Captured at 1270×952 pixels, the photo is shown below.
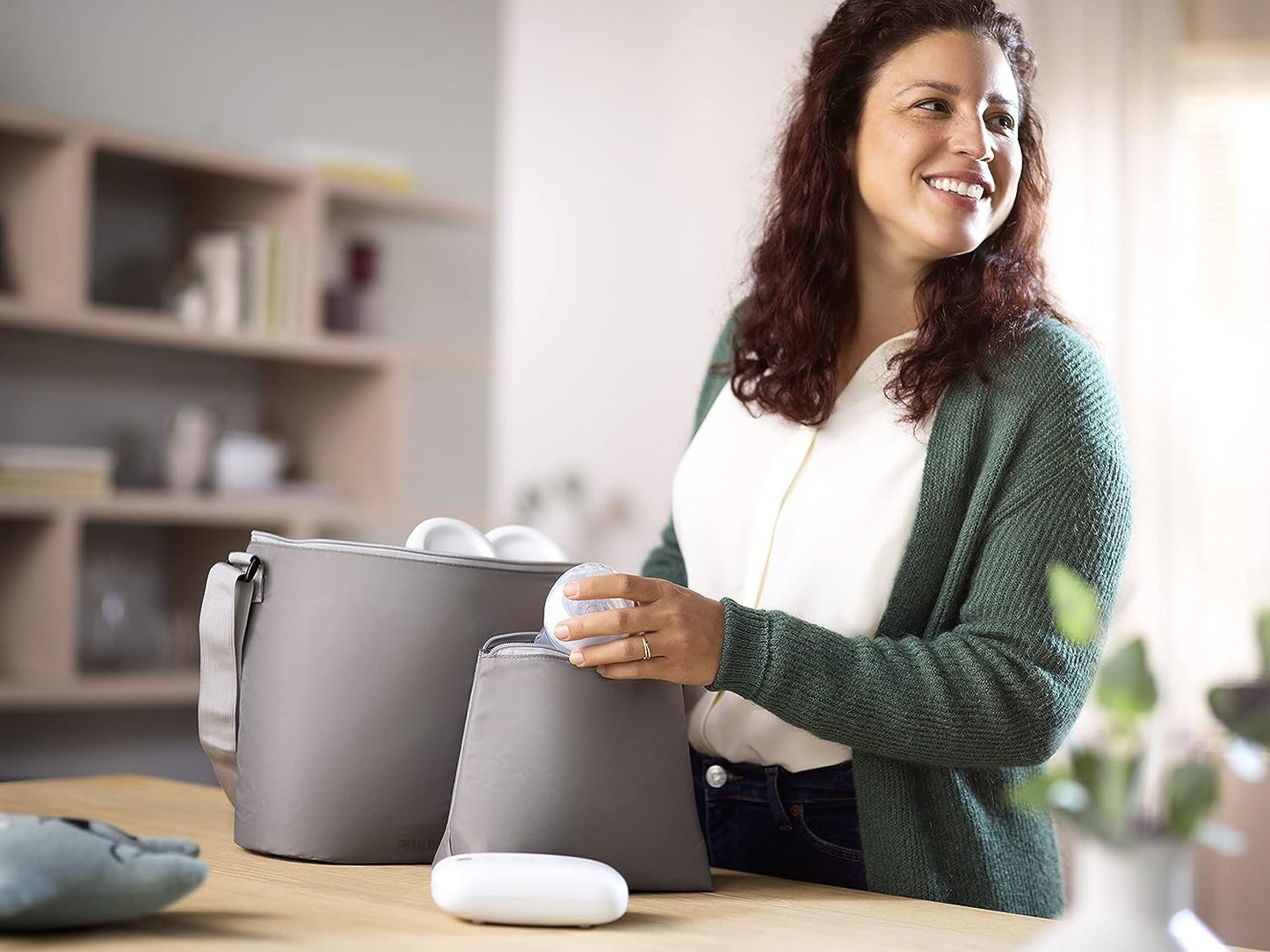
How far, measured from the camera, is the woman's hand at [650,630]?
108 cm

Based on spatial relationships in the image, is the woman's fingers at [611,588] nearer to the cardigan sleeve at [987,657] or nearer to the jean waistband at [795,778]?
the cardigan sleeve at [987,657]

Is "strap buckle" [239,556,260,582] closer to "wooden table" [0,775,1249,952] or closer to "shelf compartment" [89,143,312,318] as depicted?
"wooden table" [0,775,1249,952]

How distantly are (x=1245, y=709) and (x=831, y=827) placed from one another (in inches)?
24.6

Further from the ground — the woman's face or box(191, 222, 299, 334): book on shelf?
box(191, 222, 299, 334): book on shelf

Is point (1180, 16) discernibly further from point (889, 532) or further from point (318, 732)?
point (318, 732)

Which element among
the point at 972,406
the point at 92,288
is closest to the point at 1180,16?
the point at 92,288

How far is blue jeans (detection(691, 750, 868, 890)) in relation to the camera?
134cm

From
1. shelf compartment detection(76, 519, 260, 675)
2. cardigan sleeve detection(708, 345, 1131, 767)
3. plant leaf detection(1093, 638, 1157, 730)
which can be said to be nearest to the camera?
plant leaf detection(1093, 638, 1157, 730)

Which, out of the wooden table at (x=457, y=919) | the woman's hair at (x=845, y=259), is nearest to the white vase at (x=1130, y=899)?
the wooden table at (x=457, y=919)

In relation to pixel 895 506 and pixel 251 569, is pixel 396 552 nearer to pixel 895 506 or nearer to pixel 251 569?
pixel 251 569

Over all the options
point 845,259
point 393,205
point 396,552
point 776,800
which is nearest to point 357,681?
point 396,552

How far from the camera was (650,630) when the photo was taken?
1.11 metres

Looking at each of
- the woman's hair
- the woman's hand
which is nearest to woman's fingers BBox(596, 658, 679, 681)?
the woman's hand

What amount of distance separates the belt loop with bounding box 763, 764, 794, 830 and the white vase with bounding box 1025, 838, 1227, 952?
59 cm
